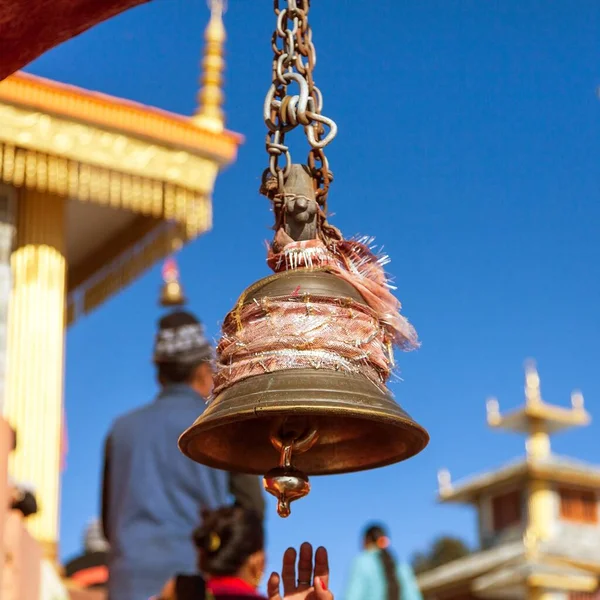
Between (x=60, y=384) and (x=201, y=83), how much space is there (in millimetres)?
2047

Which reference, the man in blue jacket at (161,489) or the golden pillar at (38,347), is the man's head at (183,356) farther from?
the golden pillar at (38,347)

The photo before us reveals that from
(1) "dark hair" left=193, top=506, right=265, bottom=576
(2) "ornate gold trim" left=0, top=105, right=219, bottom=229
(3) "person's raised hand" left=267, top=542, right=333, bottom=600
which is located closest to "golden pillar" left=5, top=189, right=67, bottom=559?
(2) "ornate gold trim" left=0, top=105, right=219, bottom=229

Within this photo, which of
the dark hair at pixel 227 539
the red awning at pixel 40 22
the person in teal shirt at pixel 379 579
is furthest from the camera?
the person in teal shirt at pixel 379 579

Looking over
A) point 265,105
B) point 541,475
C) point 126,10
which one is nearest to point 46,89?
point 126,10

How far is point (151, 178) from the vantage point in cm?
707

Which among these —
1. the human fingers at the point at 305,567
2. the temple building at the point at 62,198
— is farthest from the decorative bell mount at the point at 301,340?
the temple building at the point at 62,198

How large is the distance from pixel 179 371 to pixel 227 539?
38.7 inches

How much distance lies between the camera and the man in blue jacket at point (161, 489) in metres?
4.35

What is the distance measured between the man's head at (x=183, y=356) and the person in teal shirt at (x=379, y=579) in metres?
1.21

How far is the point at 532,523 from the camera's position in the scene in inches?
886

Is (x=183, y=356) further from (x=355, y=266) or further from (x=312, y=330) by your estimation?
→ (x=312, y=330)

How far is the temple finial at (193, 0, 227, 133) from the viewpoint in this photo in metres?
7.40

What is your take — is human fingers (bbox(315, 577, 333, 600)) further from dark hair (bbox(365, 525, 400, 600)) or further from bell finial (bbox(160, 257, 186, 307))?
bell finial (bbox(160, 257, 186, 307))

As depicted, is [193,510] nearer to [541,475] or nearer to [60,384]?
[60,384]
